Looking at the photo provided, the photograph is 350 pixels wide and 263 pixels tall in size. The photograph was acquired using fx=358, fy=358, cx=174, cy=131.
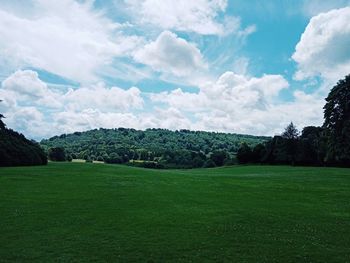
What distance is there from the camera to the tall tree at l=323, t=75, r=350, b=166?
43.8 meters

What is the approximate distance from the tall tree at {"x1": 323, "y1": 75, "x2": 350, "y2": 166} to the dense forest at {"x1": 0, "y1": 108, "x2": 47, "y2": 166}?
56.4 m

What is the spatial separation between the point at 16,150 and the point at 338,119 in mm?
59499

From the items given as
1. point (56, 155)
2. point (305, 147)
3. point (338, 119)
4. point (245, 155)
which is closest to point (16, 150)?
point (56, 155)

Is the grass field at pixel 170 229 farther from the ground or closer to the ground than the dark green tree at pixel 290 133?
closer to the ground

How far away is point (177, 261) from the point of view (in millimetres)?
12227

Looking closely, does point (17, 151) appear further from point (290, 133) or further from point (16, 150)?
point (290, 133)

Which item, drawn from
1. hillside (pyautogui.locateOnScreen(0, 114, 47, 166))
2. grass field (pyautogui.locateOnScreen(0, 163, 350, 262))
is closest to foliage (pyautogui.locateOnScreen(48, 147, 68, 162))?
hillside (pyautogui.locateOnScreen(0, 114, 47, 166))

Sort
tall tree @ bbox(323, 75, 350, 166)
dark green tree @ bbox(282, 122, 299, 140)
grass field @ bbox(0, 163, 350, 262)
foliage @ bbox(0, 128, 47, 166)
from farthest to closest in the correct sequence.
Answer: dark green tree @ bbox(282, 122, 299, 140) → foliage @ bbox(0, 128, 47, 166) → tall tree @ bbox(323, 75, 350, 166) → grass field @ bbox(0, 163, 350, 262)

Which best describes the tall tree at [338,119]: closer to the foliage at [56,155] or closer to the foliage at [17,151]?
the foliage at [17,151]

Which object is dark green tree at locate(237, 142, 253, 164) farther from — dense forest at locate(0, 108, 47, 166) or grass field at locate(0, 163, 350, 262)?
grass field at locate(0, 163, 350, 262)

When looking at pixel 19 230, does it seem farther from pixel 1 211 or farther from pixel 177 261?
pixel 177 261

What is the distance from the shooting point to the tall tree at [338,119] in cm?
4376

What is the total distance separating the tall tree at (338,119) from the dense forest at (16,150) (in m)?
56.4

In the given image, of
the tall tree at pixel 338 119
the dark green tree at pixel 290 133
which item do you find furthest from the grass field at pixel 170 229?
the dark green tree at pixel 290 133
